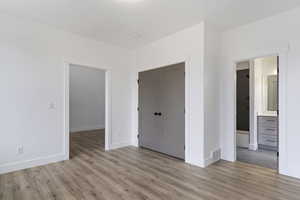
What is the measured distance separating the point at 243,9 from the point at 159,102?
7.79 feet

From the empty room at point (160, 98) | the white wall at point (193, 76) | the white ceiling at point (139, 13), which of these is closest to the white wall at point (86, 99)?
the empty room at point (160, 98)

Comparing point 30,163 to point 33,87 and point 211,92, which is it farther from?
point 211,92

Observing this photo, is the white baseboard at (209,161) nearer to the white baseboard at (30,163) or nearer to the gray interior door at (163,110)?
the gray interior door at (163,110)

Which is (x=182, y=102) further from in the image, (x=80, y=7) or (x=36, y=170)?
(x=36, y=170)

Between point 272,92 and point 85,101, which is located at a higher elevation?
point 272,92

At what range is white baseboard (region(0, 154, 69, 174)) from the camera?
2.81m

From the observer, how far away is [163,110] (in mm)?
3902

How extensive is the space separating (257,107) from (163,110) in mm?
2496

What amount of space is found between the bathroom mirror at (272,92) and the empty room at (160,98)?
25 mm

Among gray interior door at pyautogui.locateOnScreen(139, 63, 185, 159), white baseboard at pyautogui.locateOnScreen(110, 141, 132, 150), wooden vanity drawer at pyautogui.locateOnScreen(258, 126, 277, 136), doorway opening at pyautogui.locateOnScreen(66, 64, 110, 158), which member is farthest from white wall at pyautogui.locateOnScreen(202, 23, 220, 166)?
doorway opening at pyautogui.locateOnScreen(66, 64, 110, 158)

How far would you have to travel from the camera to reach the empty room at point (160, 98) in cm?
250

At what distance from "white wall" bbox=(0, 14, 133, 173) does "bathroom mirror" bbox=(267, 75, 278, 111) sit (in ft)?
15.0

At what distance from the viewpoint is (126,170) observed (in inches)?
117

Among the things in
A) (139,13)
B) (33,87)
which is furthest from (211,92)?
(33,87)
